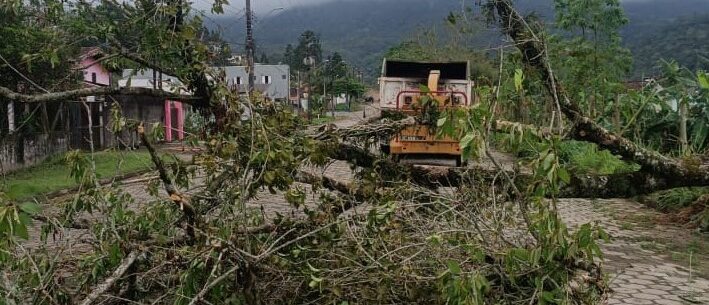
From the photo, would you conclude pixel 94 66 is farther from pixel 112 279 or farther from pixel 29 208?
pixel 29 208

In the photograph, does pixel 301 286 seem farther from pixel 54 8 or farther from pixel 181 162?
pixel 54 8

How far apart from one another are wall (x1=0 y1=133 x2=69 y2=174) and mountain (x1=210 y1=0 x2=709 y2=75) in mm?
6052

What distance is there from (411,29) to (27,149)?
20.0m

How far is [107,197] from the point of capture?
13.8 feet

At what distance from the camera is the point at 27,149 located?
15.5 m

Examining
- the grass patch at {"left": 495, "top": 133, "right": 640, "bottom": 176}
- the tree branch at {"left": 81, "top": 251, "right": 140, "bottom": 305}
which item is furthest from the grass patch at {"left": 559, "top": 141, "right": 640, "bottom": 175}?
the tree branch at {"left": 81, "top": 251, "right": 140, "bottom": 305}

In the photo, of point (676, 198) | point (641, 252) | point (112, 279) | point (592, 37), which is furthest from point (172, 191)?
point (592, 37)

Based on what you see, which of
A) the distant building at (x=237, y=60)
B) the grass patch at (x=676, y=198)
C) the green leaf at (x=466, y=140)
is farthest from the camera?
the grass patch at (x=676, y=198)

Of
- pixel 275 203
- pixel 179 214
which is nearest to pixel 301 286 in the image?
pixel 179 214

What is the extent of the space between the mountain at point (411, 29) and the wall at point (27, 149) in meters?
6.05

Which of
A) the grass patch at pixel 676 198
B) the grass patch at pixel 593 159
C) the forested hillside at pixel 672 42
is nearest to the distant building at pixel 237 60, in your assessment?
the grass patch at pixel 676 198

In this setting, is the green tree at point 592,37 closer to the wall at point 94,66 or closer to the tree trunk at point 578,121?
the wall at point 94,66

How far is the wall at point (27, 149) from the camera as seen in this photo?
14570 millimetres

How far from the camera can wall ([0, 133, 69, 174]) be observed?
1457 centimetres
